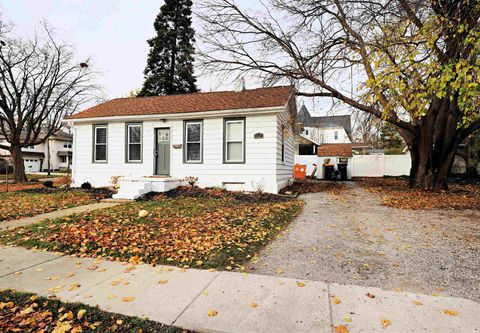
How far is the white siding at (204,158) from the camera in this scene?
10.2 m

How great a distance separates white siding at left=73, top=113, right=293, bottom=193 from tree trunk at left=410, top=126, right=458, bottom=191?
220 inches

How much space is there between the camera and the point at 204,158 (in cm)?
1099

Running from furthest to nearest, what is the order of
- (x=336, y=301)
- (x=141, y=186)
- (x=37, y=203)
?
(x=141, y=186) → (x=37, y=203) → (x=336, y=301)

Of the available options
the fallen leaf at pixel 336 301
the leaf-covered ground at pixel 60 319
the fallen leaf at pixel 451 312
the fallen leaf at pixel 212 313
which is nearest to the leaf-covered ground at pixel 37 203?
the leaf-covered ground at pixel 60 319

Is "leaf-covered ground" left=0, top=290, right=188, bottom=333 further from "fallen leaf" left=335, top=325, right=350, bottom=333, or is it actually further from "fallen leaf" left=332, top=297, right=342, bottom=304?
"fallen leaf" left=332, top=297, right=342, bottom=304

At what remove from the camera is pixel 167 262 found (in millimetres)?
3775

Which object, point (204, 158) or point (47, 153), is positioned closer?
point (204, 158)

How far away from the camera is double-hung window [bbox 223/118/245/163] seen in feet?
34.9

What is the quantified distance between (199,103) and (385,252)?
9.48 meters

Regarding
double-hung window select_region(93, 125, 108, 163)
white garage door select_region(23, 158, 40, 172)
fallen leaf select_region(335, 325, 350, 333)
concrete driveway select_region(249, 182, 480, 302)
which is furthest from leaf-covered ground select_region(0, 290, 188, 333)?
white garage door select_region(23, 158, 40, 172)

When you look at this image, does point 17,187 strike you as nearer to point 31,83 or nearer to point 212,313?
point 31,83

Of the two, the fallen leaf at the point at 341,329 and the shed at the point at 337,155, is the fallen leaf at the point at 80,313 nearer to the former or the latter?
the fallen leaf at the point at 341,329

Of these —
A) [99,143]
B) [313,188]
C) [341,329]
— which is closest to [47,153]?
[99,143]

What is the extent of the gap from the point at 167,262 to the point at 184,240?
912 millimetres
